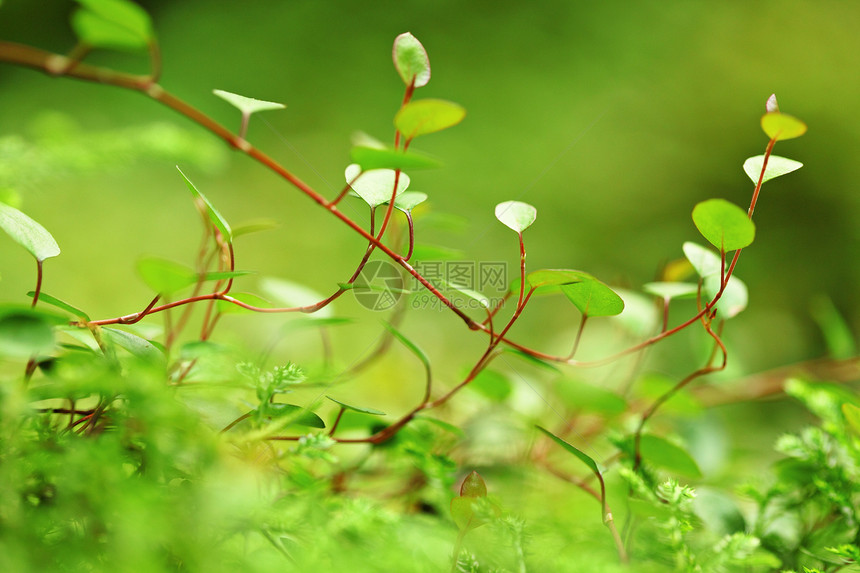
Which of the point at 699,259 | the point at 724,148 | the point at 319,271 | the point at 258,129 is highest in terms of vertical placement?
the point at 724,148

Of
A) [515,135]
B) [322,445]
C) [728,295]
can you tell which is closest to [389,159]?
[322,445]

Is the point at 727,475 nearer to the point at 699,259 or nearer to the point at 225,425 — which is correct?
the point at 699,259

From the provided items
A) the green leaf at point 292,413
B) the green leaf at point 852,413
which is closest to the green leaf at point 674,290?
the green leaf at point 852,413

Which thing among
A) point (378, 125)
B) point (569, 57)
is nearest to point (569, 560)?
point (378, 125)

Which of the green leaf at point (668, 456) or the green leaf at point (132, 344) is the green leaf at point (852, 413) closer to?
the green leaf at point (668, 456)

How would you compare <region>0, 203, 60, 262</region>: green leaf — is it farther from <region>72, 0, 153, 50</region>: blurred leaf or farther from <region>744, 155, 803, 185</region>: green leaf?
<region>744, 155, 803, 185</region>: green leaf

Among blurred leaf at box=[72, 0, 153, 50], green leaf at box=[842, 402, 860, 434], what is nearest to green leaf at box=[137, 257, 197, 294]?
blurred leaf at box=[72, 0, 153, 50]

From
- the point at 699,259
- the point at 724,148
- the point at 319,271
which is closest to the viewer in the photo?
the point at 699,259
